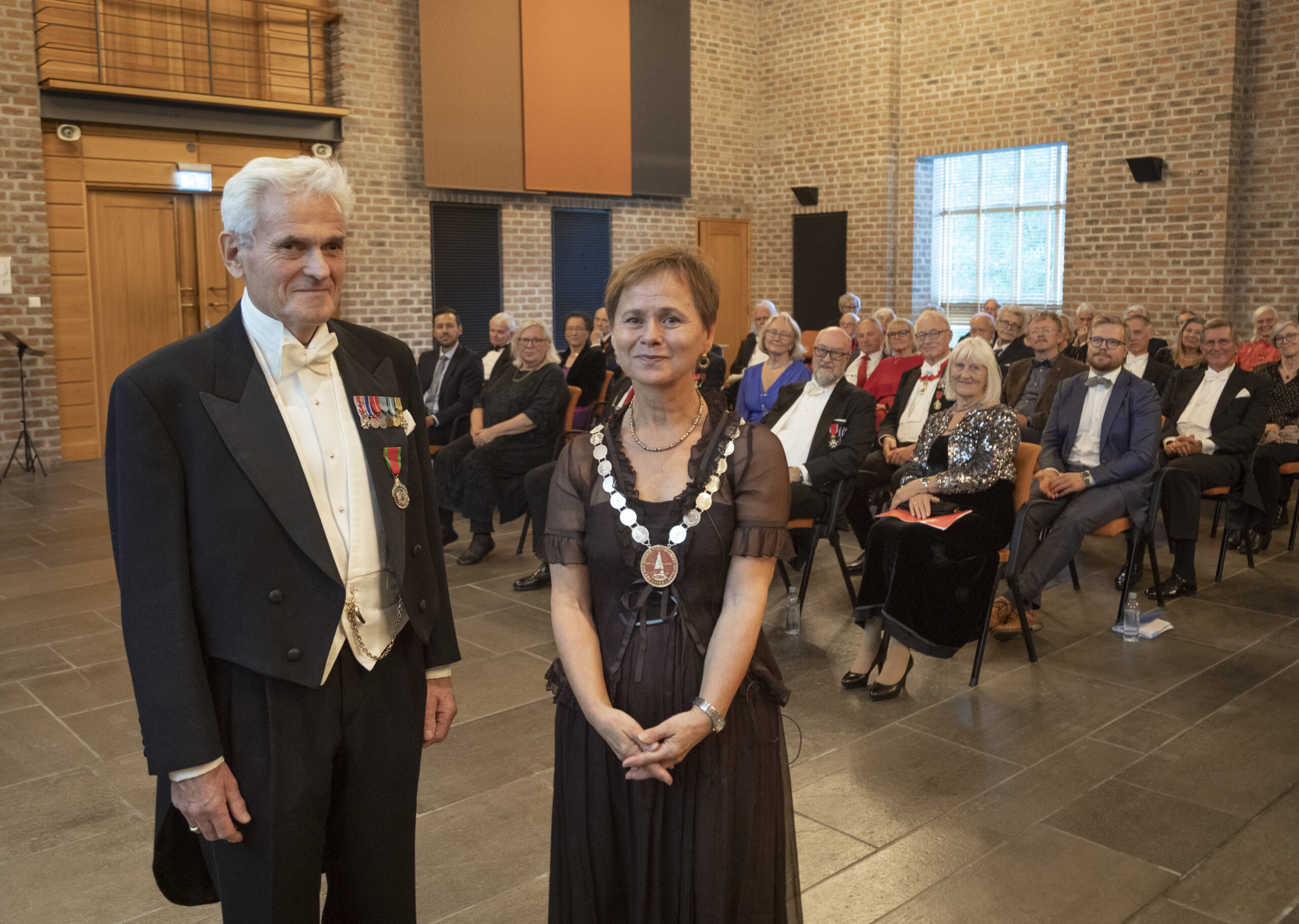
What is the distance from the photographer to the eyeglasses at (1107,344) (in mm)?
5117

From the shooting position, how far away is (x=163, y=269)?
9.88m

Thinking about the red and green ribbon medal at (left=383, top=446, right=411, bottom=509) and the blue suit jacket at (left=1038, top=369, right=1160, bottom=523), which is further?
the blue suit jacket at (left=1038, top=369, right=1160, bottom=523)

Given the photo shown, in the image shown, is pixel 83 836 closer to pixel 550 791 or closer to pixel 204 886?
pixel 550 791

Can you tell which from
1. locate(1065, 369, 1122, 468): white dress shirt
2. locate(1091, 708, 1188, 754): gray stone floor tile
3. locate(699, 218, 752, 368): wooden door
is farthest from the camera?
locate(699, 218, 752, 368): wooden door

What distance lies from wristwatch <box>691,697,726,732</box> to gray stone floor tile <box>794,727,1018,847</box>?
1325 millimetres

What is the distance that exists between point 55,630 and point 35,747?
1.39 metres

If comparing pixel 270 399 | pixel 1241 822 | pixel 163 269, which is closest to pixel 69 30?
pixel 163 269

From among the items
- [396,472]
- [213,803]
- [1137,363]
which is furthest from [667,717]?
[1137,363]

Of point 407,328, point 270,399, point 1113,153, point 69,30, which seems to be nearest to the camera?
point 270,399

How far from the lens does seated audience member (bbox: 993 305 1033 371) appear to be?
24.7 ft

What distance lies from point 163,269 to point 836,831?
895 centimetres

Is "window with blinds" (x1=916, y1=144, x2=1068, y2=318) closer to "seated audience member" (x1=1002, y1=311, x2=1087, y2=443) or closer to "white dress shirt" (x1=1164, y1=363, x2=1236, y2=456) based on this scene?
"seated audience member" (x1=1002, y1=311, x2=1087, y2=443)

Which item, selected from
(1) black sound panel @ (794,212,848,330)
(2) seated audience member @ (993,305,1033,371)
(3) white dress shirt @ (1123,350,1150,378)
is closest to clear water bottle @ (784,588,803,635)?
(2) seated audience member @ (993,305,1033,371)

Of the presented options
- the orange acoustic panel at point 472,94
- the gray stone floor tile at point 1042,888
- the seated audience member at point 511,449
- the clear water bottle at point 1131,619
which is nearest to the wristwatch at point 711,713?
the gray stone floor tile at point 1042,888
